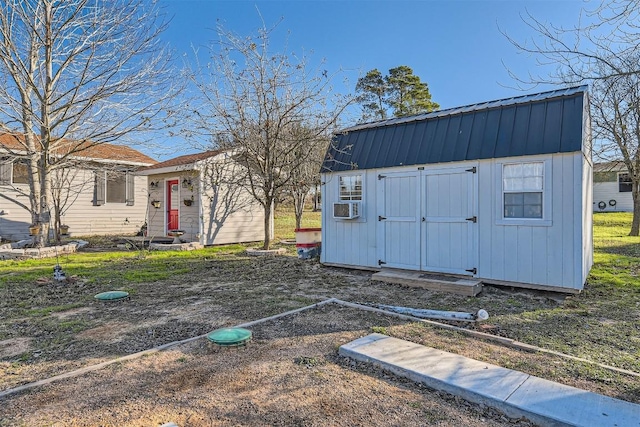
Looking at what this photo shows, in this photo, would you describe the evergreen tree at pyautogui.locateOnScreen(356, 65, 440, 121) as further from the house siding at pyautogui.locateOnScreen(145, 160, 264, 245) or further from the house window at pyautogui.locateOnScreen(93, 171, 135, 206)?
the house window at pyautogui.locateOnScreen(93, 171, 135, 206)

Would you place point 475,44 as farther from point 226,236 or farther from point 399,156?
point 226,236

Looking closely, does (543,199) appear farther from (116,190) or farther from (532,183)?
(116,190)

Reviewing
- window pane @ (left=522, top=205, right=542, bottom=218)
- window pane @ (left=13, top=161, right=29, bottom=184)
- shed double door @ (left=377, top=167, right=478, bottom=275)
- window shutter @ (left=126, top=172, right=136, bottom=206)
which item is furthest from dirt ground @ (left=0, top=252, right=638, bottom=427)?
window shutter @ (left=126, top=172, right=136, bottom=206)

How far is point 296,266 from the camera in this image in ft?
25.3

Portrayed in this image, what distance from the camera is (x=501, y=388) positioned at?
Answer: 2439 millimetres

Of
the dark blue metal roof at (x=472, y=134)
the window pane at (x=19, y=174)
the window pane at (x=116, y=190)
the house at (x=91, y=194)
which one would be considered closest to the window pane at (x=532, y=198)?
the dark blue metal roof at (x=472, y=134)

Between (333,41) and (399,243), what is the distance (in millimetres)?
5734

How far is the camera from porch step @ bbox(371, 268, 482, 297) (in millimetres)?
5277

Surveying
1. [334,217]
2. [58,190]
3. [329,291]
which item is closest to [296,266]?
[334,217]

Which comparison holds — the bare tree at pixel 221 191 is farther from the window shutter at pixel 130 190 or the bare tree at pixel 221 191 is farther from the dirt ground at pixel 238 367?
the dirt ground at pixel 238 367

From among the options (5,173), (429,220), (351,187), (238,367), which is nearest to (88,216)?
(5,173)

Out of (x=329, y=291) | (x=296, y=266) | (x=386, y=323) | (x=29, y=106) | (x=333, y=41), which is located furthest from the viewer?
(x=333, y=41)

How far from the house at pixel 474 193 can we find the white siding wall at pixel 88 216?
8.85m

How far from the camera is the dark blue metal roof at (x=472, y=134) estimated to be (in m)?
5.02
